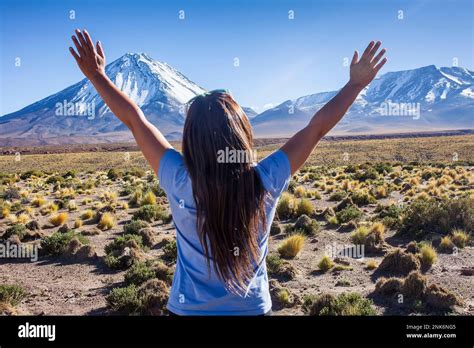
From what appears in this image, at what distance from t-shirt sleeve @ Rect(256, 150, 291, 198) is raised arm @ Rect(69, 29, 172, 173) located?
0.41 m

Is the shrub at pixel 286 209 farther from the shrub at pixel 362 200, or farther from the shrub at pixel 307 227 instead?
the shrub at pixel 362 200

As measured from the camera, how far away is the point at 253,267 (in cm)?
182

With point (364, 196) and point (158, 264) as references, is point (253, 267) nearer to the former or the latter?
point (158, 264)

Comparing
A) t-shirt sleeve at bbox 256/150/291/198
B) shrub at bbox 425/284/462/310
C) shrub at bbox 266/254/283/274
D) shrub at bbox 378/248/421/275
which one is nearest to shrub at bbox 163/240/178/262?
shrub at bbox 266/254/283/274

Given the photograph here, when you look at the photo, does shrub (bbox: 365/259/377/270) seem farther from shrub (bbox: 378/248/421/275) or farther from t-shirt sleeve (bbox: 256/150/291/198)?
t-shirt sleeve (bbox: 256/150/291/198)

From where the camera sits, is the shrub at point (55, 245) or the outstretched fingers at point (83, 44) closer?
the outstretched fingers at point (83, 44)

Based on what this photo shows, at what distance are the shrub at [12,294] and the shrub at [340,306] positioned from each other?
4216 mm

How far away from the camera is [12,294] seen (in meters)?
6.63

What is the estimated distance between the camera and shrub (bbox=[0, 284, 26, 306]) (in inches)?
254

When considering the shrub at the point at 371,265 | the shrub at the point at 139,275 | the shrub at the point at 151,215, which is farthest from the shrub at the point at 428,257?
the shrub at the point at 151,215

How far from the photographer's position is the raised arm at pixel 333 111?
5.81 feet
